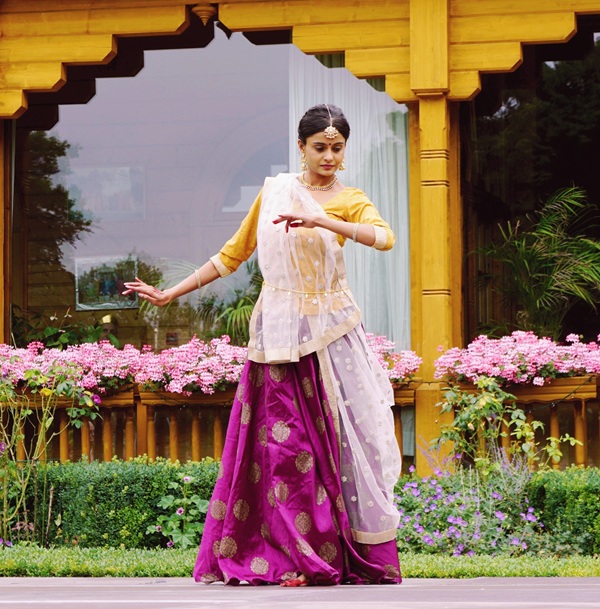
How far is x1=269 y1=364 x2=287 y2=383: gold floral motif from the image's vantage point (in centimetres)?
495

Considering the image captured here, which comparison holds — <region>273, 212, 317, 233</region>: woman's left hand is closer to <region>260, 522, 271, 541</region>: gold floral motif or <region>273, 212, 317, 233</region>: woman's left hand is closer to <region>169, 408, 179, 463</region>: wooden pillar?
<region>260, 522, 271, 541</region>: gold floral motif

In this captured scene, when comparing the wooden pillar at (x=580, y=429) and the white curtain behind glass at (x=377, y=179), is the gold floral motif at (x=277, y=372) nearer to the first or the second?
the wooden pillar at (x=580, y=429)

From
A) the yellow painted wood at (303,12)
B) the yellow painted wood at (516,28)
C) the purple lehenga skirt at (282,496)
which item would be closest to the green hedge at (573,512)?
the purple lehenga skirt at (282,496)

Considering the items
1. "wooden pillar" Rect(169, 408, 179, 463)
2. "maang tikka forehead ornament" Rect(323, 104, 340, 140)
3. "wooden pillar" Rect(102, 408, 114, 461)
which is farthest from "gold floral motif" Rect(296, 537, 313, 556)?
"wooden pillar" Rect(102, 408, 114, 461)

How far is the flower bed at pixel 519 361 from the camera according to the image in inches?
319

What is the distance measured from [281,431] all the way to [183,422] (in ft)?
13.8

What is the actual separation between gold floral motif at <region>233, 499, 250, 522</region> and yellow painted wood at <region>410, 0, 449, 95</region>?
4.28 meters

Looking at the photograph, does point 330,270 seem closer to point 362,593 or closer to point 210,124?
point 362,593

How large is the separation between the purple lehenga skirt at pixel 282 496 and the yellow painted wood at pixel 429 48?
4.02 meters

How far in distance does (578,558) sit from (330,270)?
7.33 feet

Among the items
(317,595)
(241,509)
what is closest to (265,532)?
(241,509)

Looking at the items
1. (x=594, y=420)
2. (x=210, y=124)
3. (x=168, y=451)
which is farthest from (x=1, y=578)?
(x=210, y=124)

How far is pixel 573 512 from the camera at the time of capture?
6.89 m

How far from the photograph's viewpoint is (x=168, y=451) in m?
9.14
